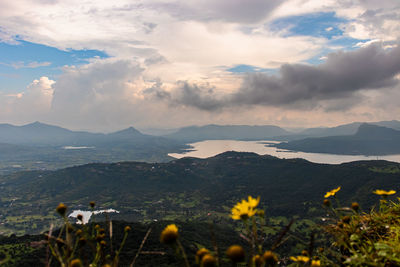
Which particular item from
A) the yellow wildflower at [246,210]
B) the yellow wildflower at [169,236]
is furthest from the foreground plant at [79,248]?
the yellow wildflower at [246,210]

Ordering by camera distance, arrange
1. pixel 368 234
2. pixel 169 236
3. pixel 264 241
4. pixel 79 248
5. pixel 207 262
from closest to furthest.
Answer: pixel 207 262 < pixel 169 236 < pixel 264 241 < pixel 79 248 < pixel 368 234

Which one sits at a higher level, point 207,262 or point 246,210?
point 246,210

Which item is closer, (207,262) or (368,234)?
(207,262)

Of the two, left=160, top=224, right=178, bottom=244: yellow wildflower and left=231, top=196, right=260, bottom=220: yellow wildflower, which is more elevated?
left=231, top=196, right=260, bottom=220: yellow wildflower

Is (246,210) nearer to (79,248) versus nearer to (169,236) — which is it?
(169,236)

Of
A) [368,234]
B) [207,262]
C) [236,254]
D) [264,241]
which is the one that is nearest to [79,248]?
[207,262]

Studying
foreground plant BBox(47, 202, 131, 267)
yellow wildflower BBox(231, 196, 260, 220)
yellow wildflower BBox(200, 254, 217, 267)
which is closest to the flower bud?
yellow wildflower BBox(200, 254, 217, 267)

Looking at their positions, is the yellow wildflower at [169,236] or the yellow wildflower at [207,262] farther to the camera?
the yellow wildflower at [169,236]

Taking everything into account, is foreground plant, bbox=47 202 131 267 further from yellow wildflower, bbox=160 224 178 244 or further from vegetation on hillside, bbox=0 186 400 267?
yellow wildflower, bbox=160 224 178 244

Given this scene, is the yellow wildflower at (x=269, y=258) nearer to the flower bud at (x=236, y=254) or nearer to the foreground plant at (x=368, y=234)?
the flower bud at (x=236, y=254)

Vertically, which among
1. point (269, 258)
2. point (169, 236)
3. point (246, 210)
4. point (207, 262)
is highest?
point (246, 210)

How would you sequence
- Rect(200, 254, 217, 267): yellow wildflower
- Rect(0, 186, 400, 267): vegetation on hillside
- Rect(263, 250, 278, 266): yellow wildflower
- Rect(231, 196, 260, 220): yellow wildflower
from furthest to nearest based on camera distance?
Rect(263, 250, 278, 266): yellow wildflower → Rect(231, 196, 260, 220): yellow wildflower → Rect(0, 186, 400, 267): vegetation on hillside → Rect(200, 254, 217, 267): yellow wildflower

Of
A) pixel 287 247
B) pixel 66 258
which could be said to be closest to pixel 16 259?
pixel 66 258
